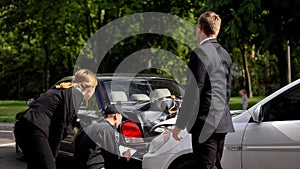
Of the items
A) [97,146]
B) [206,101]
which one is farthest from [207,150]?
[97,146]

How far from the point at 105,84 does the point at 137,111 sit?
937mm

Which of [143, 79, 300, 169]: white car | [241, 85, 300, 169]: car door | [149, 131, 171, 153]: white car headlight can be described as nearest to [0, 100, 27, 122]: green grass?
[149, 131, 171, 153]: white car headlight

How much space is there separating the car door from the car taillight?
1795 millimetres

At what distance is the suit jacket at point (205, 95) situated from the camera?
3.84 m

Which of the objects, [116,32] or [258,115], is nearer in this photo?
[258,115]

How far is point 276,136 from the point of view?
449 centimetres

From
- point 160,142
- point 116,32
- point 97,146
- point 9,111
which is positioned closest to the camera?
point 97,146

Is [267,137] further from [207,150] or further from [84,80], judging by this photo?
[84,80]

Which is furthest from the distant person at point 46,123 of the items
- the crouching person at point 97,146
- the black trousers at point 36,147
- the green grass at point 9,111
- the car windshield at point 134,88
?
the green grass at point 9,111

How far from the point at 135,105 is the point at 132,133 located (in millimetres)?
833

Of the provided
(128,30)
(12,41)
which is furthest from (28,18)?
(12,41)

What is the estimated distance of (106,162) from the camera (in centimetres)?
477

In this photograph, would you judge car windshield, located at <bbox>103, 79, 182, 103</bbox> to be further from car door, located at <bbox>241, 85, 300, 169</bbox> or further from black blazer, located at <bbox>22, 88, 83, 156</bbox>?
car door, located at <bbox>241, 85, 300, 169</bbox>

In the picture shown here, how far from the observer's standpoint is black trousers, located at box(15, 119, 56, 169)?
4.20 m
